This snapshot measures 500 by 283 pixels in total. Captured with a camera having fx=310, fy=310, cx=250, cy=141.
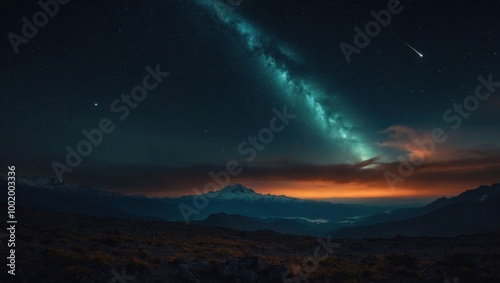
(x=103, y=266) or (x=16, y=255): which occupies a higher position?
(x=16, y=255)

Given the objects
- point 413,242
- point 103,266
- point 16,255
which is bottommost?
point 413,242

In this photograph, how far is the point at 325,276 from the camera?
67.5 feet

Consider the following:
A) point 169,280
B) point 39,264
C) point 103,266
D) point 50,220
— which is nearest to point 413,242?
point 169,280

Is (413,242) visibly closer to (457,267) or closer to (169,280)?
(457,267)

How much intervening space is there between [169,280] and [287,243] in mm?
24481

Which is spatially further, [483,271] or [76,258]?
[483,271]

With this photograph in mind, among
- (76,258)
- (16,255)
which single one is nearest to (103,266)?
(76,258)

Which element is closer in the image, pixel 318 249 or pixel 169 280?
pixel 169 280

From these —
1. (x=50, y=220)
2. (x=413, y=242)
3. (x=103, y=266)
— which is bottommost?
(x=413, y=242)

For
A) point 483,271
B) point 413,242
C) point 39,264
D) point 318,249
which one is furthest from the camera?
point 413,242

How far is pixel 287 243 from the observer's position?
4109 cm

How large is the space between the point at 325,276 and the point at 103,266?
14.2m

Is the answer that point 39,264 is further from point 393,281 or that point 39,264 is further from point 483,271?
point 483,271

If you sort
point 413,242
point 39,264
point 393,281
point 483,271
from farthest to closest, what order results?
point 413,242, point 483,271, point 393,281, point 39,264
